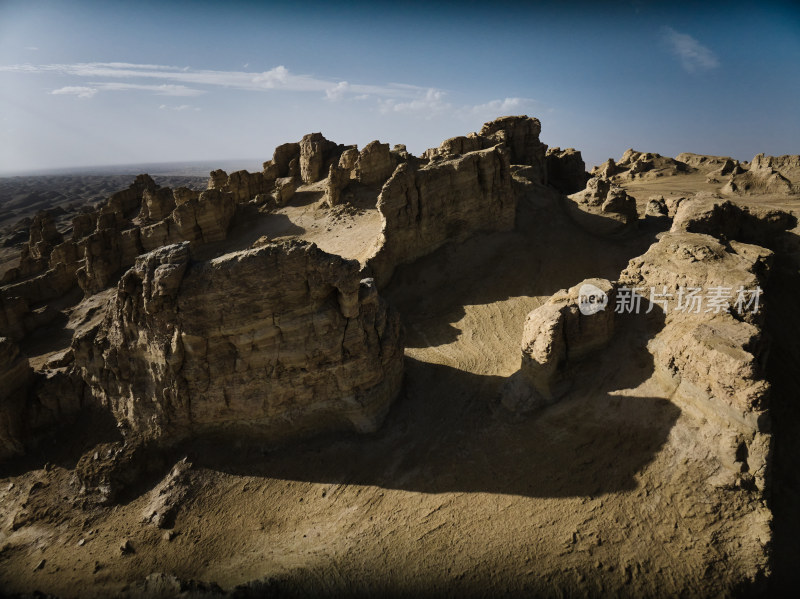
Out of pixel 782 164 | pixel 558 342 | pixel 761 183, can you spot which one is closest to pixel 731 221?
pixel 558 342

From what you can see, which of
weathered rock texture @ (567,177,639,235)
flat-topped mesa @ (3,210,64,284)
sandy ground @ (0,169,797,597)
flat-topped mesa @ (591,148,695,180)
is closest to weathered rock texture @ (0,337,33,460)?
sandy ground @ (0,169,797,597)

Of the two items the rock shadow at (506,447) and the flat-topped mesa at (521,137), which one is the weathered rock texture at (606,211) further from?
the rock shadow at (506,447)

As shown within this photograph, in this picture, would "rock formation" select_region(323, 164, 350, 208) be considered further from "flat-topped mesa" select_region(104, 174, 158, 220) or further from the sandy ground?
the sandy ground

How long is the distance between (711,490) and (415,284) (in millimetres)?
12324

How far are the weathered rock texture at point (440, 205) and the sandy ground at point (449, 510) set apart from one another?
319 inches

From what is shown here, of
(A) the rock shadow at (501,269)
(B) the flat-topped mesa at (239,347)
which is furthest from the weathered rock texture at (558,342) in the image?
(A) the rock shadow at (501,269)

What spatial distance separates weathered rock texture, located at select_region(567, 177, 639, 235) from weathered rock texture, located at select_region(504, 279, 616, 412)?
12.1 meters

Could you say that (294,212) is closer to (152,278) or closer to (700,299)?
(152,278)

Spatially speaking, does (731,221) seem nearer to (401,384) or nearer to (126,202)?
(401,384)

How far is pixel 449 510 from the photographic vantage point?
823 centimetres

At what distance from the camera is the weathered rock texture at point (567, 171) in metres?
33.1

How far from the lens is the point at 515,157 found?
28.2m

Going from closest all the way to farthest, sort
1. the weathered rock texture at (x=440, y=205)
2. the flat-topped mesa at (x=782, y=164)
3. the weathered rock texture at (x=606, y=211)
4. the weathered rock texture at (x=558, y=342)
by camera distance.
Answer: the weathered rock texture at (x=558, y=342) < the weathered rock texture at (x=440, y=205) < the weathered rock texture at (x=606, y=211) < the flat-topped mesa at (x=782, y=164)

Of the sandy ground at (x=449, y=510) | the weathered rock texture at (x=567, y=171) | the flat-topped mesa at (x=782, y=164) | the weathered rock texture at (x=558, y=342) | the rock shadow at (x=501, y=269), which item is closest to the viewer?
the sandy ground at (x=449, y=510)
